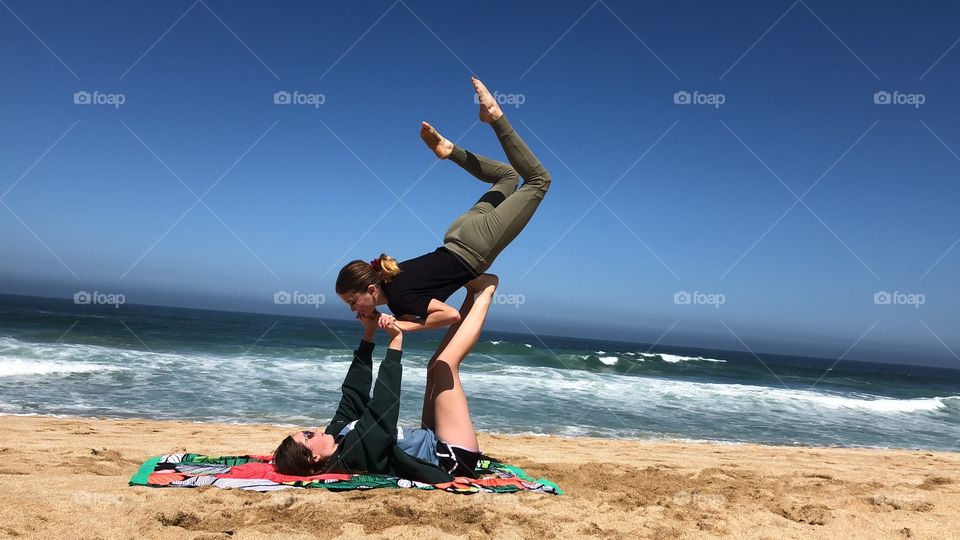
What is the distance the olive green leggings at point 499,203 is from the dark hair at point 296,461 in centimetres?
162

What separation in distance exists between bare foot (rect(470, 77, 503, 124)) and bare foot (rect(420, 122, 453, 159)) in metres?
0.30

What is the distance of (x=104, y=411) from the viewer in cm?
812

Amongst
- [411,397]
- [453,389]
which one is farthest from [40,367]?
[453,389]

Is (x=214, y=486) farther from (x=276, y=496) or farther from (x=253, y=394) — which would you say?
(x=253, y=394)

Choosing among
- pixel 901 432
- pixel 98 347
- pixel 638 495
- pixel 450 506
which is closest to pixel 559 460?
pixel 638 495

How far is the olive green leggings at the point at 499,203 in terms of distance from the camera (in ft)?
13.2

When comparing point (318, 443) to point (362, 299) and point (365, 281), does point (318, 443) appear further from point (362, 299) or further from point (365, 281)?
point (365, 281)

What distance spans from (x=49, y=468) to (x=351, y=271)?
2630mm

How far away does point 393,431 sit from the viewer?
3799mm

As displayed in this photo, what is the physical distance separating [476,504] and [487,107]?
2.53m
